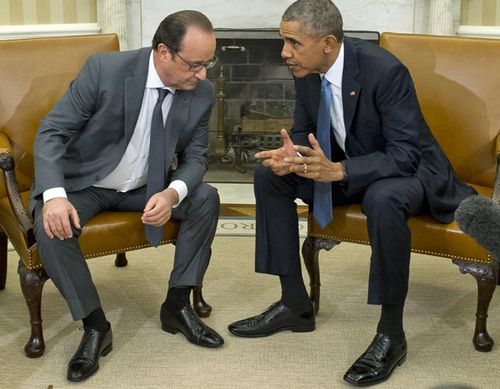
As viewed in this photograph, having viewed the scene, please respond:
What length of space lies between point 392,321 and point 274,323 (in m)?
0.47

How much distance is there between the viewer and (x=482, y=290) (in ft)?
8.14

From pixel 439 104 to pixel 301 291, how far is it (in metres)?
0.90

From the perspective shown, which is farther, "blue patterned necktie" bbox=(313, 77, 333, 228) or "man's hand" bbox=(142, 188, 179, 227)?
"blue patterned necktie" bbox=(313, 77, 333, 228)

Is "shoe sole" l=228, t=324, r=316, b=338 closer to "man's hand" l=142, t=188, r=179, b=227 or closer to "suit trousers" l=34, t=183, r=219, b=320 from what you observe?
"suit trousers" l=34, t=183, r=219, b=320

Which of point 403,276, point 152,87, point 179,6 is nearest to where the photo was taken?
point 403,276

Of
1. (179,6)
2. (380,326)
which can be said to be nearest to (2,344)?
(380,326)

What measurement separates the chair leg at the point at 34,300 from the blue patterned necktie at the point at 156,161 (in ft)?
1.24

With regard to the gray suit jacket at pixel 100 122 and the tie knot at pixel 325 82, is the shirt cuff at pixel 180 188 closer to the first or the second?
the gray suit jacket at pixel 100 122

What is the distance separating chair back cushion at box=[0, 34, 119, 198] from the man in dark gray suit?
385 millimetres

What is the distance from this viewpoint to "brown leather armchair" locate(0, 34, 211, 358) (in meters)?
2.46

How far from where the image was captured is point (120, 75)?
249cm

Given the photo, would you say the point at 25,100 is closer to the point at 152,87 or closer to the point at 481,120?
the point at 152,87

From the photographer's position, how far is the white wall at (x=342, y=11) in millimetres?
4633

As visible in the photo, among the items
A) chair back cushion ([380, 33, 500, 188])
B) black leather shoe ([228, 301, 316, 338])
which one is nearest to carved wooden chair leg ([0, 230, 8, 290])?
black leather shoe ([228, 301, 316, 338])
